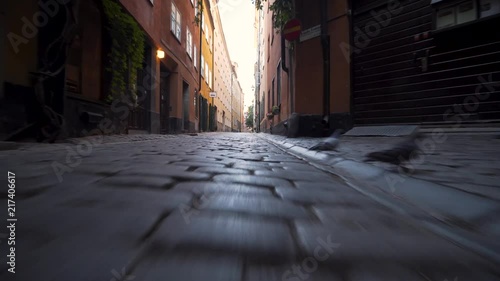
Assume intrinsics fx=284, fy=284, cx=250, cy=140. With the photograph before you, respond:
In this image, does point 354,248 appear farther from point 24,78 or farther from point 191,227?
point 24,78

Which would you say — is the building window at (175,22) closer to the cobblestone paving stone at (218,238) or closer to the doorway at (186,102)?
the doorway at (186,102)

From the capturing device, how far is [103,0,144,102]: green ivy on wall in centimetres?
640

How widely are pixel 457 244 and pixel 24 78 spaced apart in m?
5.03

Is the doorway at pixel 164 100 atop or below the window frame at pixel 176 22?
below

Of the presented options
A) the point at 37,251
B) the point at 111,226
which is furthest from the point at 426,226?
the point at 37,251

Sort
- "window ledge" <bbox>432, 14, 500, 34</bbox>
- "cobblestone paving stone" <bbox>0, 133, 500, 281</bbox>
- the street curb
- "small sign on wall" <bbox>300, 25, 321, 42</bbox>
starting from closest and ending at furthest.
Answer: "cobblestone paving stone" <bbox>0, 133, 500, 281</bbox>
the street curb
"window ledge" <bbox>432, 14, 500, 34</bbox>
"small sign on wall" <bbox>300, 25, 321, 42</bbox>

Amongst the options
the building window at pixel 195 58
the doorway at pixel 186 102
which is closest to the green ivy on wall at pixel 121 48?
the doorway at pixel 186 102

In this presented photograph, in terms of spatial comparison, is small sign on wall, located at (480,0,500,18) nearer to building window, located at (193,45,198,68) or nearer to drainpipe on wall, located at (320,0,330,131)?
drainpipe on wall, located at (320,0,330,131)

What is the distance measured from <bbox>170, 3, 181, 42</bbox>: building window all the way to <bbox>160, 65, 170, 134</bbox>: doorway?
5.06ft

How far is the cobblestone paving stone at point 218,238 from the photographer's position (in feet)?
1.95

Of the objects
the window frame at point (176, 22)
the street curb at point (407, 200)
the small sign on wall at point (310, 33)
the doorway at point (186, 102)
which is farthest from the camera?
the doorway at point (186, 102)

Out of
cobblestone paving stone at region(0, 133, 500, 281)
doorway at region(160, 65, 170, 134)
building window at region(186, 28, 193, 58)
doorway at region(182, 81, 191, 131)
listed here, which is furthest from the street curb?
building window at region(186, 28, 193, 58)

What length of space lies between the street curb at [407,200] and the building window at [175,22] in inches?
421

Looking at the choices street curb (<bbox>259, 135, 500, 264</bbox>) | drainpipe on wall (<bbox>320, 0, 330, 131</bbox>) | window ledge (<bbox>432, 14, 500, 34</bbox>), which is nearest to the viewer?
street curb (<bbox>259, 135, 500, 264</bbox>)
